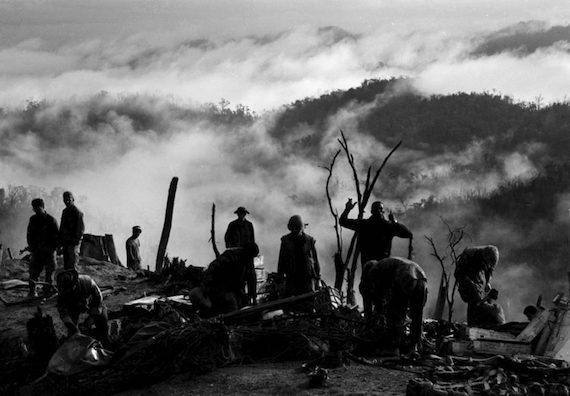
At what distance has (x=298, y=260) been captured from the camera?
13.5m

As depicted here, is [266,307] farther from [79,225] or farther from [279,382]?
[79,225]

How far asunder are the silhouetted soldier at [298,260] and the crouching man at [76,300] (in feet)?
9.59

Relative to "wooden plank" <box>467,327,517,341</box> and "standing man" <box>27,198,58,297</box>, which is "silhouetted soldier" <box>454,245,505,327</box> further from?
"standing man" <box>27,198,58,297</box>

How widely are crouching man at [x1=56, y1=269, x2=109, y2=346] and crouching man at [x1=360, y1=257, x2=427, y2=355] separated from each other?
3828 millimetres

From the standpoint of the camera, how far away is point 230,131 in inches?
4341

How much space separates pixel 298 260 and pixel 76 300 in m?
3.54

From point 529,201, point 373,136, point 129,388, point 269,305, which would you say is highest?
point 373,136

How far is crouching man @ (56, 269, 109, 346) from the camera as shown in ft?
38.7

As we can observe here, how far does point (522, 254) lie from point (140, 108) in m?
65.7

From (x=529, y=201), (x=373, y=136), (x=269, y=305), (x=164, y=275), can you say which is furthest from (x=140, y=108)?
(x=269, y=305)

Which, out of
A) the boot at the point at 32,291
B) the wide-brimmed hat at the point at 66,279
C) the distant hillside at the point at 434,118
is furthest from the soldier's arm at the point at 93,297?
the distant hillside at the point at 434,118

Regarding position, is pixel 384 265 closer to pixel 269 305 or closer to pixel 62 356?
pixel 269 305

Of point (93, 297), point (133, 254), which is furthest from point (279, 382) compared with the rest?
point (133, 254)

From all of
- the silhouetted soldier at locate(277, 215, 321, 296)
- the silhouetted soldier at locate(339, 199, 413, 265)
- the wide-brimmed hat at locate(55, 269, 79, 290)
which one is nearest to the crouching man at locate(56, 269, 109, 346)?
the wide-brimmed hat at locate(55, 269, 79, 290)
